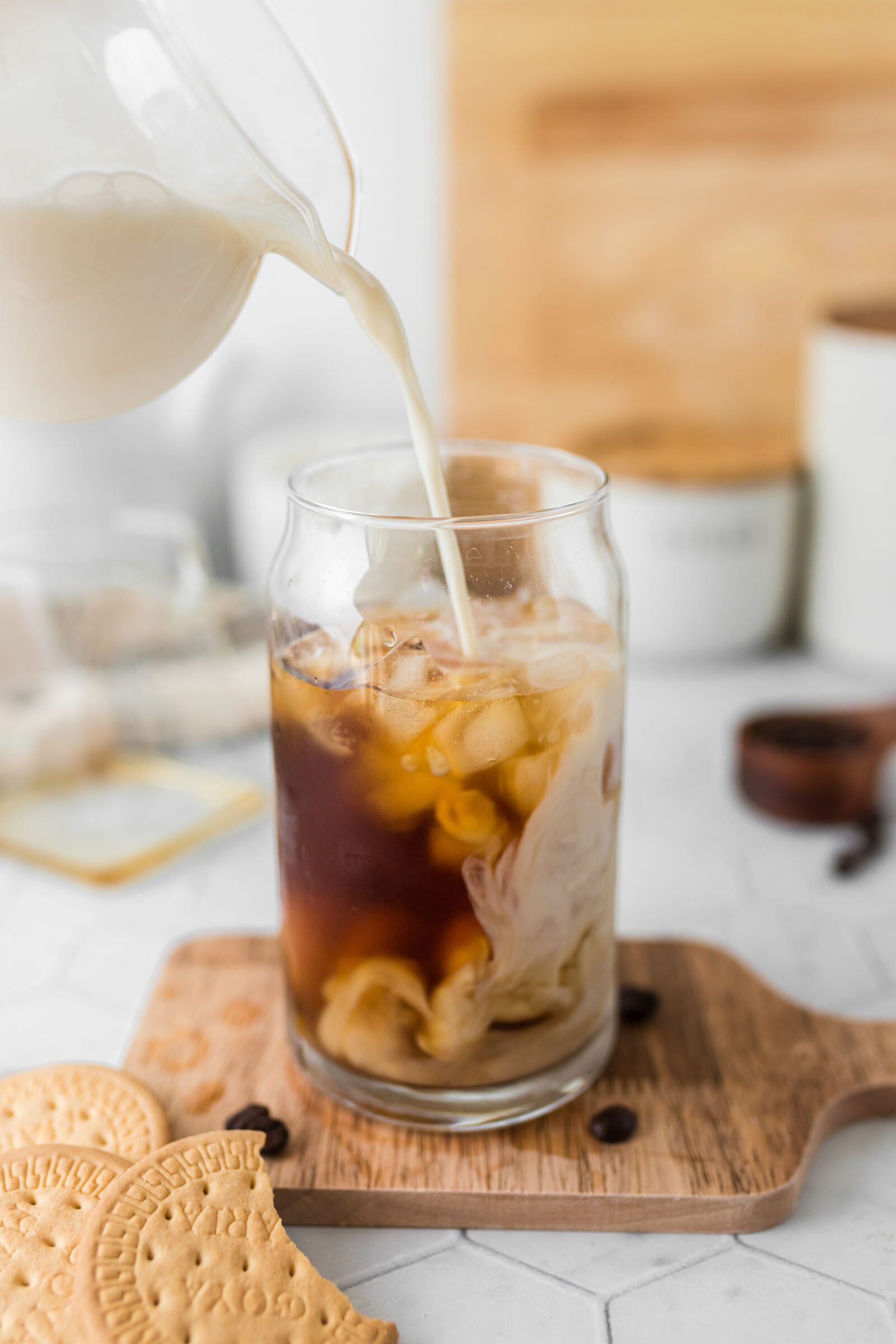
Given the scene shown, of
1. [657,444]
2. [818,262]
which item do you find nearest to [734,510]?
[657,444]

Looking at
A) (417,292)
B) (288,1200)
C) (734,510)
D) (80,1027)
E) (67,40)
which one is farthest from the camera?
(417,292)

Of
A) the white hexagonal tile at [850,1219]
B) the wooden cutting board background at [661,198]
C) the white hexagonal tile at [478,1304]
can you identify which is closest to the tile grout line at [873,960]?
the white hexagonal tile at [850,1219]

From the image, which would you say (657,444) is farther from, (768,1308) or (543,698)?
(768,1308)

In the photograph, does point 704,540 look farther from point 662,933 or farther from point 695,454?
point 662,933

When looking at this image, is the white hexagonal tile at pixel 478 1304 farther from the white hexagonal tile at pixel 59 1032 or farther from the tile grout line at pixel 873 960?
the tile grout line at pixel 873 960

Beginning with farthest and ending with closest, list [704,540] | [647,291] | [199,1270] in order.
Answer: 1. [647,291]
2. [704,540]
3. [199,1270]

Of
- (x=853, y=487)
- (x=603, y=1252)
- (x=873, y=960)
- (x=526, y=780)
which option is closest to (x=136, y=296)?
(x=526, y=780)
